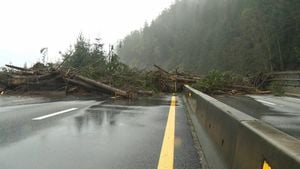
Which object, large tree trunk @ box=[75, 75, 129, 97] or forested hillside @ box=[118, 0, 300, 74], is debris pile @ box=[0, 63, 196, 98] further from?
forested hillside @ box=[118, 0, 300, 74]

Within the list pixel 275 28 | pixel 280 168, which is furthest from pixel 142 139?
pixel 275 28

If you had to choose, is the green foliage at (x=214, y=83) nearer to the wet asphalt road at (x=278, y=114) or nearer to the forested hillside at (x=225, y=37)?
the wet asphalt road at (x=278, y=114)

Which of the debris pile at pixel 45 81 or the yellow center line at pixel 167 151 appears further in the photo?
the debris pile at pixel 45 81

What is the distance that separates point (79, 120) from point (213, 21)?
3315 inches

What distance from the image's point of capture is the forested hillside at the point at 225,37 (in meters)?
38.7

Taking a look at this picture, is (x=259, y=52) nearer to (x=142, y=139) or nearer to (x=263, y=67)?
(x=263, y=67)

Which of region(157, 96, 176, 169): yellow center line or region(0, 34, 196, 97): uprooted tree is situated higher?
region(0, 34, 196, 97): uprooted tree

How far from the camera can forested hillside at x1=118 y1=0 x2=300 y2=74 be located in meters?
38.7

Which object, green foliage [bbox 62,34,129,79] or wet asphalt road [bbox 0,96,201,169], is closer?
wet asphalt road [bbox 0,96,201,169]

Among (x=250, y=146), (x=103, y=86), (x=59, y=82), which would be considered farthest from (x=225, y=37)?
(x=250, y=146)

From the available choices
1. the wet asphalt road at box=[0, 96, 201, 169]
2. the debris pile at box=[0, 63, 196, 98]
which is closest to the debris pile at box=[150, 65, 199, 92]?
the debris pile at box=[0, 63, 196, 98]

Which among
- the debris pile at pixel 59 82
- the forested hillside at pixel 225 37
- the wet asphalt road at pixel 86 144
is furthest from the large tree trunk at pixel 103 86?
the forested hillside at pixel 225 37

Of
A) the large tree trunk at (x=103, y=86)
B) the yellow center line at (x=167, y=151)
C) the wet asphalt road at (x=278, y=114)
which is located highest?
the large tree trunk at (x=103, y=86)

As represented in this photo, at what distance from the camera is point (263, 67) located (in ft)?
144
